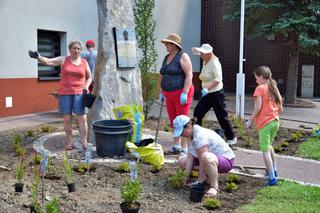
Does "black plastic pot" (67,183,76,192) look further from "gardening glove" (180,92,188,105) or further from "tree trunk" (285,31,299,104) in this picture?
"tree trunk" (285,31,299,104)

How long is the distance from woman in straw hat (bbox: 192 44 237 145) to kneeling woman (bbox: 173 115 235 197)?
95.2 inches

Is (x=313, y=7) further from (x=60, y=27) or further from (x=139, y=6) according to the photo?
(x=60, y=27)

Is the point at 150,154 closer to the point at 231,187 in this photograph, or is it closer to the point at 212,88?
the point at 231,187

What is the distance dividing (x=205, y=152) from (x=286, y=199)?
3.31ft

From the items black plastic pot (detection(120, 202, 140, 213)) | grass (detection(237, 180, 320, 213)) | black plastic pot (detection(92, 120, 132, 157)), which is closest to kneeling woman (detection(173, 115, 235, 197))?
grass (detection(237, 180, 320, 213))

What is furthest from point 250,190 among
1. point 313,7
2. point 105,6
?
point 313,7

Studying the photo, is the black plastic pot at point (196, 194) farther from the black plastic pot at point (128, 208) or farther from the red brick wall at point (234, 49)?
the red brick wall at point (234, 49)

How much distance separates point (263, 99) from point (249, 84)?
14641mm

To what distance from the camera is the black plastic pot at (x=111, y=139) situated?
655cm

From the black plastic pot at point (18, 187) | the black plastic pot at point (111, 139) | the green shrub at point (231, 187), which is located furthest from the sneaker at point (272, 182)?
the black plastic pot at point (18, 187)

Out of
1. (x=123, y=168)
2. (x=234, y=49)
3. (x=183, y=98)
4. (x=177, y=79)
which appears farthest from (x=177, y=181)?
(x=234, y=49)

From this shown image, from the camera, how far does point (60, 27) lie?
12516mm

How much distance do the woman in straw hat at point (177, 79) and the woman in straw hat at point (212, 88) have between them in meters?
0.59

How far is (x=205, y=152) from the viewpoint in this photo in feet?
16.6
